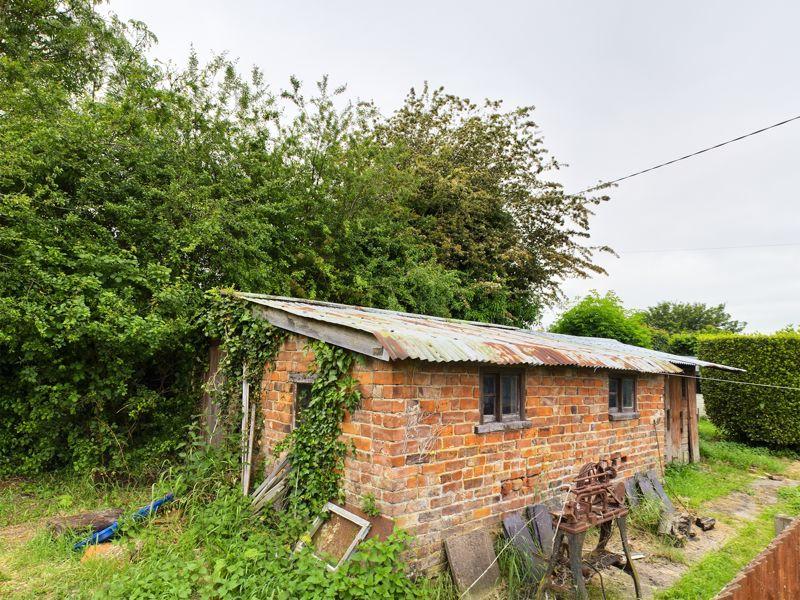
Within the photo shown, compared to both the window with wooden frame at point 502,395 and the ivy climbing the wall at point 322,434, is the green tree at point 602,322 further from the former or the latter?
the ivy climbing the wall at point 322,434

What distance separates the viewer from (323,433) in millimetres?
4570

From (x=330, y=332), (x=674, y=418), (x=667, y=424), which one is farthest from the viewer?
(x=674, y=418)

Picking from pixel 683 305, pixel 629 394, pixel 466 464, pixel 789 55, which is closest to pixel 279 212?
pixel 466 464

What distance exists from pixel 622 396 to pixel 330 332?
5.51 metres

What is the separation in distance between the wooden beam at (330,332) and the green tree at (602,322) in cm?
1362

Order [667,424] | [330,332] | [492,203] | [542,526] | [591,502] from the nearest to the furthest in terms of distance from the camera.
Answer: [591,502]
[330,332]
[542,526]
[667,424]
[492,203]

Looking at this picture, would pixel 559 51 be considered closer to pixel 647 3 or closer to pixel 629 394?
pixel 647 3

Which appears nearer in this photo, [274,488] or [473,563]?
[473,563]

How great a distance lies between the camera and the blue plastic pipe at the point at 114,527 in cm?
479

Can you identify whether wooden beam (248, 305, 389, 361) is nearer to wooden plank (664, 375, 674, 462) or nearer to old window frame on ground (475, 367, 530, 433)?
old window frame on ground (475, 367, 530, 433)

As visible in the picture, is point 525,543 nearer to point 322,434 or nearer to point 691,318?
point 322,434

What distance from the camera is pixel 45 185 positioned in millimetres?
6547

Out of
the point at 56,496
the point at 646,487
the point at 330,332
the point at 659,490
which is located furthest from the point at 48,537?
the point at 659,490

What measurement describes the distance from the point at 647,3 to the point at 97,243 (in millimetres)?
10887
